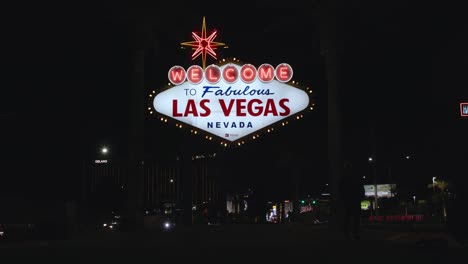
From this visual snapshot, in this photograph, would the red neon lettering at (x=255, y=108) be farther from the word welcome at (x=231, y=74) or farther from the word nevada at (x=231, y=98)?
the word welcome at (x=231, y=74)

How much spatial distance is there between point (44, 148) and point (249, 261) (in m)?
23.4

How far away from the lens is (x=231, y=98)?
64.4ft

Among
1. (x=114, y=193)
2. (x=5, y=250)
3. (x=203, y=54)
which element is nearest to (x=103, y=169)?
(x=114, y=193)

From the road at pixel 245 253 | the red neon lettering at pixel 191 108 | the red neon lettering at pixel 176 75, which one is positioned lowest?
the road at pixel 245 253

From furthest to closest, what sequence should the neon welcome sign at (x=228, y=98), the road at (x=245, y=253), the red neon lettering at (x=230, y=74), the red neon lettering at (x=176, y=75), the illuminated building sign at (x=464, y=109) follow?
the illuminated building sign at (x=464, y=109) → the red neon lettering at (x=230, y=74) → the red neon lettering at (x=176, y=75) → the neon welcome sign at (x=228, y=98) → the road at (x=245, y=253)

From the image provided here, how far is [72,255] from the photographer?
31.2 feet

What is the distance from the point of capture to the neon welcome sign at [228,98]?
1945 cm

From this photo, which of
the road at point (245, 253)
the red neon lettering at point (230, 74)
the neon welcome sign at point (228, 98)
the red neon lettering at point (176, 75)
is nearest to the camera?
the road at point (245, 253)

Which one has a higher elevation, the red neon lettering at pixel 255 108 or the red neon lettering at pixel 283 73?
the red neon lettering at pixel 283 73

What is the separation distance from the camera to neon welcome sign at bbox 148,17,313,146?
19.5 metres

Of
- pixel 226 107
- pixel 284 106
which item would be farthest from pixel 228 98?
pixel 284 106

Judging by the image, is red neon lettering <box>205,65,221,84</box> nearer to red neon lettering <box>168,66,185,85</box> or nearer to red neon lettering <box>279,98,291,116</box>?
red neon lettering <box>168,66,185,85</box>

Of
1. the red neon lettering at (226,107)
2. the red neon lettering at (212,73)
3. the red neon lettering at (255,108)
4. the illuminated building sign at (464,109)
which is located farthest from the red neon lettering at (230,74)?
the illuminated building sign at (464,109)

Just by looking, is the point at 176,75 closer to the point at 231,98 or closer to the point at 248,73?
the point at 231,98
